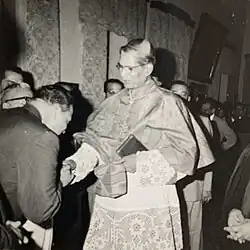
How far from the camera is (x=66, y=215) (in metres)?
1.42

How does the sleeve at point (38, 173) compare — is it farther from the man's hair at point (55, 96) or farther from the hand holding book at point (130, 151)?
the hand holding book at point (130, 151)

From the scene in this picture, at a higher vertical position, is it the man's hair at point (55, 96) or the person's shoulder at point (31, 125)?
the man's hair at point (55, 96)

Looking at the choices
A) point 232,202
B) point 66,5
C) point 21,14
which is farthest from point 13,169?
point 66,5

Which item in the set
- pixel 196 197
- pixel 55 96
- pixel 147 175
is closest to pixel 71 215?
pixel 196 197

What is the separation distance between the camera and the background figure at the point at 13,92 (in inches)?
44.6

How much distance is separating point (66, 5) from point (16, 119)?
0.84m

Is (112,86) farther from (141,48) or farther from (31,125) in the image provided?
(31,125)

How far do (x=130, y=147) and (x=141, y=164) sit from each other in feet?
0.18

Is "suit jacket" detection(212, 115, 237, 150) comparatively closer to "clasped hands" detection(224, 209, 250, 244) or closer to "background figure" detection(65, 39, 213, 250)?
"background figure" detection(65, 39, 213, 250)

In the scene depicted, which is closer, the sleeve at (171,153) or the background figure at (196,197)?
the sleeve at (171,153)

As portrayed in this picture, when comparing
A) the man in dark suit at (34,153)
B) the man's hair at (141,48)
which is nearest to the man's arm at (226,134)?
the man's hair at (141,48)

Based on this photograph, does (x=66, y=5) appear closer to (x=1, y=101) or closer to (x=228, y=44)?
(x=1, y=101)

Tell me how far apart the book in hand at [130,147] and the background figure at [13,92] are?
27 cm

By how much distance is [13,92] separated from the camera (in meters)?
1.17
